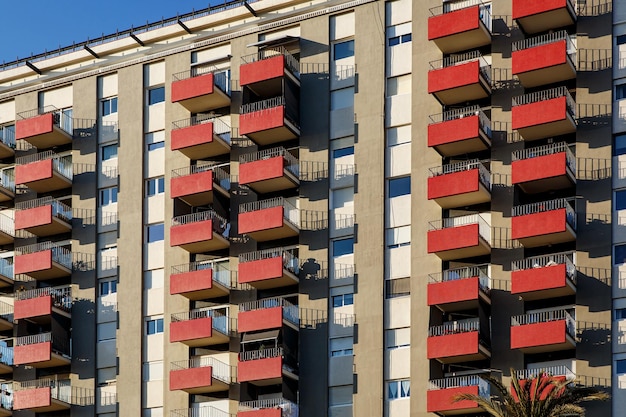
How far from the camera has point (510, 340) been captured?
232 ft

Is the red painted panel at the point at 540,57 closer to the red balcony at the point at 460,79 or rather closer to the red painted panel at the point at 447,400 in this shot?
the red balcony at the point at 460,79

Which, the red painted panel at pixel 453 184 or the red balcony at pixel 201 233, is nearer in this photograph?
the red painted panel at pixel 453 184

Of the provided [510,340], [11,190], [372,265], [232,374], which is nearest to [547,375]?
[510,340]

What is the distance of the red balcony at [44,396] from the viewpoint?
81.0 m

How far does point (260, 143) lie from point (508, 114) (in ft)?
45.8

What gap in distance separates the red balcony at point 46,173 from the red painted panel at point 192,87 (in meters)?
8.92

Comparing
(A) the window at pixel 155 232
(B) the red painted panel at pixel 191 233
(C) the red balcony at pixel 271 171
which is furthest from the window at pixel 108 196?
(C) the red balcony at pixel 271 171

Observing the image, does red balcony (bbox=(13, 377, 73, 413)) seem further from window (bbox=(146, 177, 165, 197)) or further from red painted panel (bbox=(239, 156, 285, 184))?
red painted panel (bbox=(239, 156, 285, 184))

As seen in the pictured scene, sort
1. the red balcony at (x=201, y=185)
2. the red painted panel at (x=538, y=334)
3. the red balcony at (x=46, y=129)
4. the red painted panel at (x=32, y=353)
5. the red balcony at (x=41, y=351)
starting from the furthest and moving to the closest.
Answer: the red balcony at (x=46, y=129) < the red balcony at (x=41, y=351) < the red painted panel at (x=32, y=353) < the red balcony at (x=201, y=185) < the red painted panel at (x=538, y=334)

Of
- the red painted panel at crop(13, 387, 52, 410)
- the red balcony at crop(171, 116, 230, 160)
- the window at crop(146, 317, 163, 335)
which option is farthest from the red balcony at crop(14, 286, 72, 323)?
the red balcony at crop(171, 116, 230, 160)

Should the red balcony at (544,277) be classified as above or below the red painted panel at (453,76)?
below

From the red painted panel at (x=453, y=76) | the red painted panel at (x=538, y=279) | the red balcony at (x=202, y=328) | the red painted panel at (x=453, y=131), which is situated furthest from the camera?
the red balcony at (x=202, y=328)

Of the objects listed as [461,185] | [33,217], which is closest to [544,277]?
[461,185]

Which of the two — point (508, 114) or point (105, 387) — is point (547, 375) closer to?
point (508, 114)
